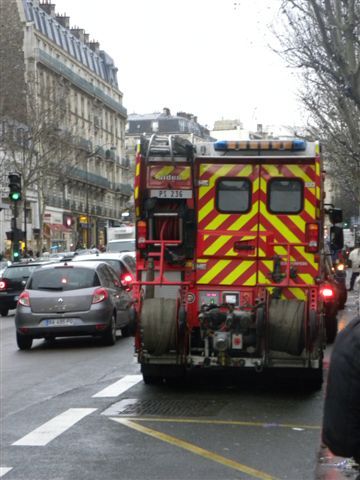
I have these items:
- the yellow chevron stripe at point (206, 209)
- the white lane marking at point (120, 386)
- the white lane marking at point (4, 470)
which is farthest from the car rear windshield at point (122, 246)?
the white lane marking at point (4, 470)


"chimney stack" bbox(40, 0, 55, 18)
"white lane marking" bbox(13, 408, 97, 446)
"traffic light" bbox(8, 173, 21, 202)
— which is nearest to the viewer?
"white lane marking" bbox(13, 408, 97, 446)

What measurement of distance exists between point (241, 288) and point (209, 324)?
0.64 m

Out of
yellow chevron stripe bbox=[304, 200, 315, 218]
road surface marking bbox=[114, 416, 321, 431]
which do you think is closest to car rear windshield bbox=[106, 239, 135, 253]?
yellow chevron stripe bbox=[304, 200, 315, 218]

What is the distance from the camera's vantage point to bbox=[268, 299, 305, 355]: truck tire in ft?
31.0

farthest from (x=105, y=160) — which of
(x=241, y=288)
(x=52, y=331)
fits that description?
(x=241, y=288)

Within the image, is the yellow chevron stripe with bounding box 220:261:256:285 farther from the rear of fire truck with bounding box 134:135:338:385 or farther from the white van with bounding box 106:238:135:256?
the white van with bounding box 106:238:135:256

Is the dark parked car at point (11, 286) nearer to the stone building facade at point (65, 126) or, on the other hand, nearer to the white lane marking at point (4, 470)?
the stone building facade at point (65, 126)

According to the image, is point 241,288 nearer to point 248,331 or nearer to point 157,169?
point 248,331

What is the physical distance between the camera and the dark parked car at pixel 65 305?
1576 centimetres

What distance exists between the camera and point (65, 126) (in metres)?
66.6

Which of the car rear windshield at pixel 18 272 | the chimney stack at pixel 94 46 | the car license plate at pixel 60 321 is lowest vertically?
the car license plate at pixel 60 321

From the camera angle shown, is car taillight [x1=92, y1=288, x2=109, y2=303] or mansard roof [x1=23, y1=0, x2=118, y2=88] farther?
mansard roof [x1=23, y1=0, x2=118, y2=88]

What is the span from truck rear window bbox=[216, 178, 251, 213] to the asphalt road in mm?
2115

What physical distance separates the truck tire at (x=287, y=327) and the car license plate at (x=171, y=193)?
5.28 ft
